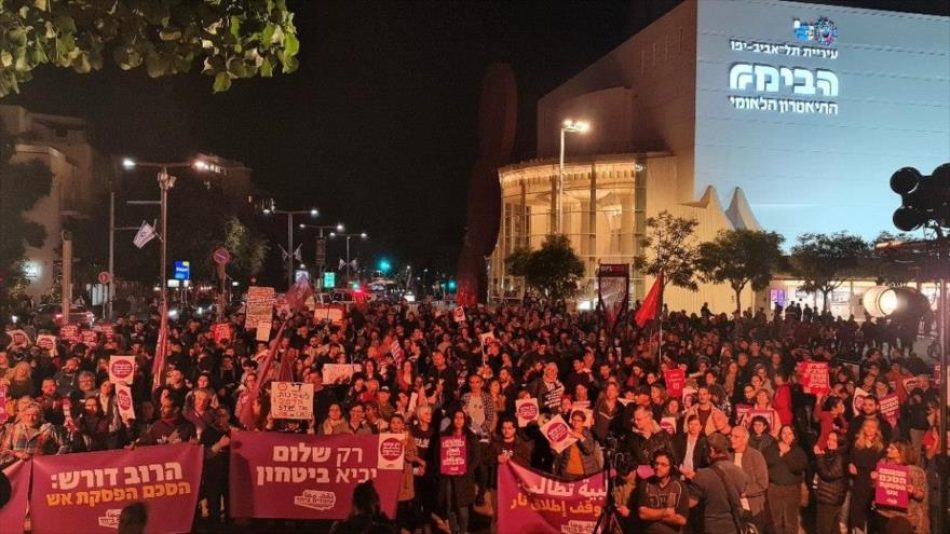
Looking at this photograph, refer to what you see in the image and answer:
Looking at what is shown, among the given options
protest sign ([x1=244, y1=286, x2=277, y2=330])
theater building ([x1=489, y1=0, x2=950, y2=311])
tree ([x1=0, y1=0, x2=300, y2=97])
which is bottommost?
protest sign ([x1=244, y1=286, x2=277, y2=330])

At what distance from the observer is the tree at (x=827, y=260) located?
38469 millimetres

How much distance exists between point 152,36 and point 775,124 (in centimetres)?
4828

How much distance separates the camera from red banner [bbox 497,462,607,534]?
773 centimetres

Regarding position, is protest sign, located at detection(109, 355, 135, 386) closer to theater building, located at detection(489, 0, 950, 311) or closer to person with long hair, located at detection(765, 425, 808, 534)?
person with long hair, located at detection(765, 425, 808, 534)

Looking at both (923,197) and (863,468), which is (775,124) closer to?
(863,468)

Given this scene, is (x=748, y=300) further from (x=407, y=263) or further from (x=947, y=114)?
(x=407, y=263)

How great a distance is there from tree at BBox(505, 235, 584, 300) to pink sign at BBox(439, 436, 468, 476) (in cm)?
3160

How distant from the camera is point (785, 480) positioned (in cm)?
828

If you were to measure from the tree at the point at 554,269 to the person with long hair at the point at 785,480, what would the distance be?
31790 mm

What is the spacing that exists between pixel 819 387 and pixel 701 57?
39690mm

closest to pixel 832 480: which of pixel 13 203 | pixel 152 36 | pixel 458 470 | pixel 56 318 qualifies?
pixel 458 470

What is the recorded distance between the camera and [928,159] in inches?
2014

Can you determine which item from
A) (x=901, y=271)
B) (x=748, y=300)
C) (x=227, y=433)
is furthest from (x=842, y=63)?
(x=227, y=433)

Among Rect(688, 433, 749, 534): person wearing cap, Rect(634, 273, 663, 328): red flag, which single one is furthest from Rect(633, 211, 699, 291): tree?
Rect(688, 433, 749, 534): person wearing cap
